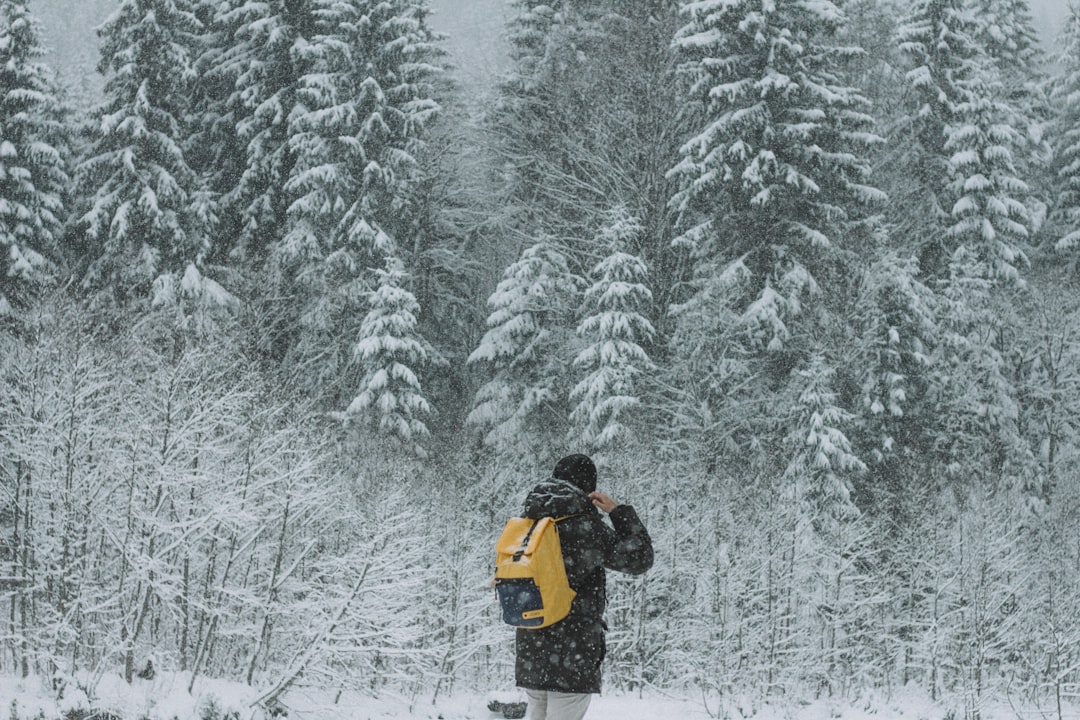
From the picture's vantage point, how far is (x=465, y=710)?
42.9ft

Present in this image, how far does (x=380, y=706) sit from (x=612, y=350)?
14.0 metres

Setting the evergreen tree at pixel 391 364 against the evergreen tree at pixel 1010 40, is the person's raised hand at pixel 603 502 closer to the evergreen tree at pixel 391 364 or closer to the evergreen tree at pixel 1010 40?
the evergreen tree at pixel 391 364

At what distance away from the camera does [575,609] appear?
471 centimetres

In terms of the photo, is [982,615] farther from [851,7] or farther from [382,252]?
[851,7]

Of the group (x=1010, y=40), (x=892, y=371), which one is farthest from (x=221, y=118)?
(x=1010, y=40)

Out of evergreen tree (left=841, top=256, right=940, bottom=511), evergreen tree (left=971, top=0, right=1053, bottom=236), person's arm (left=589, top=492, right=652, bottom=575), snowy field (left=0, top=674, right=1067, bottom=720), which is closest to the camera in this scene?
person's arm (left=589, top=492, right=652, bottom=575)

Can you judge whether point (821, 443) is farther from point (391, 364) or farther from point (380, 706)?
point (380, 706)

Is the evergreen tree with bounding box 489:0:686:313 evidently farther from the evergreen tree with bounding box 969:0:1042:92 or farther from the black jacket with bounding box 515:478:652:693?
the black jacket with bounding box 515:478:652:693

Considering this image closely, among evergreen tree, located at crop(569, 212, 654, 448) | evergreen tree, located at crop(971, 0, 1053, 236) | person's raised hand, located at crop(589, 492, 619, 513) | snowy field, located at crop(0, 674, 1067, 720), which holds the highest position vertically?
evergreen tree, located at crop(971, 0, 1053, 236)

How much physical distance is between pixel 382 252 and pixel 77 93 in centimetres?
2423

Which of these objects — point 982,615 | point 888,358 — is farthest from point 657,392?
point 982,615

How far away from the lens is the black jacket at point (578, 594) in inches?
183

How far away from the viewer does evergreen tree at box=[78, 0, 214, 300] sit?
28516 millimetres

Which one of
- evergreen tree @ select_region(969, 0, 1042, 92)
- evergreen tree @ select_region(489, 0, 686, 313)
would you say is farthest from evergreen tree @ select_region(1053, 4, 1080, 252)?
evergreen tree @ select_region(489, 0, 686, 313)
